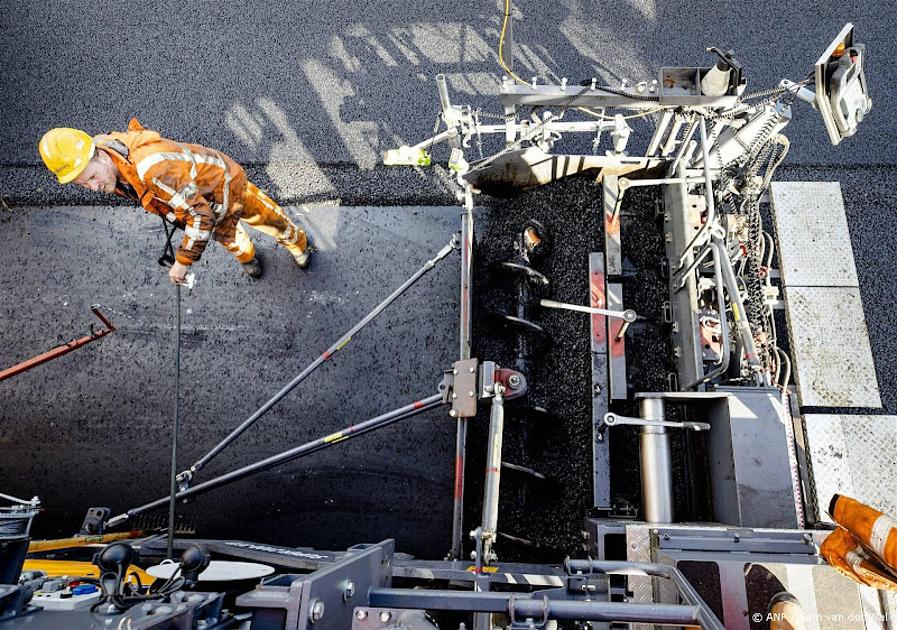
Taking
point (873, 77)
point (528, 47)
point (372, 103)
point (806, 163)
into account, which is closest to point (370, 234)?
point (372, 103)

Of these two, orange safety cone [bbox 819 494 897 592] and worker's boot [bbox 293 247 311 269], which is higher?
worker's boot [bbox 293 247 311 269]

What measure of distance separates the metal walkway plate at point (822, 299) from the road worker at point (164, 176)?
3101 mm

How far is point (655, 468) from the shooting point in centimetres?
218

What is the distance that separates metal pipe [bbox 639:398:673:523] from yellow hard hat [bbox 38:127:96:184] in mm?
2656

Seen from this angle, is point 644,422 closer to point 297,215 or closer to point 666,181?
point 666,181

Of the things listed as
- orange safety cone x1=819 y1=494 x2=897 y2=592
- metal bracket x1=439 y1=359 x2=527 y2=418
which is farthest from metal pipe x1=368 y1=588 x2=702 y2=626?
metal bracket x1=439 y1=359 x2=527 y2=418

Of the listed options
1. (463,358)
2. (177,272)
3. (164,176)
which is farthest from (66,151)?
(463,358)

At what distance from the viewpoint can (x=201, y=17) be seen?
4.20 m

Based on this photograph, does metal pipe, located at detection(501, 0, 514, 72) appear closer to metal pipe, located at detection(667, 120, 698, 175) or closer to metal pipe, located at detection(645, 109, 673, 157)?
metal pipe, located at detection(645, 109, 673, 157)

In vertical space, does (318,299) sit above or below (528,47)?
below

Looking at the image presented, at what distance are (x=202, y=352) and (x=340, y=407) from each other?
0.91 m

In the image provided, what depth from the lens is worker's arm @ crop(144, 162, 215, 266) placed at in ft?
8.13

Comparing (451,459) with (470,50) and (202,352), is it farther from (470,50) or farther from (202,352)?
(470,50)

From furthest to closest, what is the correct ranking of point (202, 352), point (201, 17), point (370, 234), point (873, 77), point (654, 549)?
point (201, 17)
point (873, 77)
point (370, 234)
point (202, 352)
point (654, 549)
